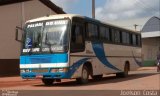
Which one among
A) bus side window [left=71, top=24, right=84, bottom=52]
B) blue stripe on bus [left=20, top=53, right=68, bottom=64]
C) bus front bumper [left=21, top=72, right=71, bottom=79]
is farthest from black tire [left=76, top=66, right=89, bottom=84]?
blue stripe on bus [left=20, top=53, right=68, bottom=64]

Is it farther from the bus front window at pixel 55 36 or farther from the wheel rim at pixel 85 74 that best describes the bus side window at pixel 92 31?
the bus front window at pixel 55 36

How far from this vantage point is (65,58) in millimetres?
18891

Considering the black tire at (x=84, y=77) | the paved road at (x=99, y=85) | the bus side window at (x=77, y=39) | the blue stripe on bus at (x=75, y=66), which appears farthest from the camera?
the black tire at (x=84, y=77)

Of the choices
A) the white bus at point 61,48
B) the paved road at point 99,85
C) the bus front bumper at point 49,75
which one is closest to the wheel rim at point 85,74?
the white bus at point 61,48

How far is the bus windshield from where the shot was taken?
62.6 feet

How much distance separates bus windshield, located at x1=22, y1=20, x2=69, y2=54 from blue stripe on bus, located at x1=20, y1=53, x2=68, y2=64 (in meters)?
0.22

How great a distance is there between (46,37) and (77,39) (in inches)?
55.2

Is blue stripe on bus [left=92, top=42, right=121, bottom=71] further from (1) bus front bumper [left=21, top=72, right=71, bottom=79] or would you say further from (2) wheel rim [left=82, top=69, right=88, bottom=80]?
(1) bus front bumper [left=21, top=72, right=71, bottom=79]

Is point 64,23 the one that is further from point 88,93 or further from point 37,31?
point 88,93

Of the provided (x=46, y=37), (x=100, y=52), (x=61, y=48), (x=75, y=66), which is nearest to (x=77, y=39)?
(x=61, y=48)

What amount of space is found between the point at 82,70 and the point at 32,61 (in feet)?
7.87

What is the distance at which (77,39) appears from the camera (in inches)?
776

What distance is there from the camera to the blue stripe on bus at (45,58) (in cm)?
1892

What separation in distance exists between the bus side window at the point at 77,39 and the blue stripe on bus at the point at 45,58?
63 cm
